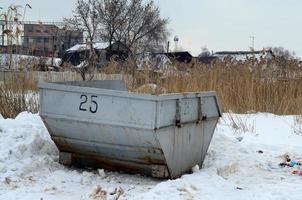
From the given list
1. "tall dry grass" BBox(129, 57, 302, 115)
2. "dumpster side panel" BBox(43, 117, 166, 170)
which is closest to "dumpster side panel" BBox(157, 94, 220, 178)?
"dumpster side panel" BBox(43, 117, 166, 170)

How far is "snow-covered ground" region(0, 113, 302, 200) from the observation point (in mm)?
4598

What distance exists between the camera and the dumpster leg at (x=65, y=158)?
18.9ft

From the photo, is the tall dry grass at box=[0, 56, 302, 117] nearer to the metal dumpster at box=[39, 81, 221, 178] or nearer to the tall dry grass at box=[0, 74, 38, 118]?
the tall dry grass at box=[0, 74, 38, 118]

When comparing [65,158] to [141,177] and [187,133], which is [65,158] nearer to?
[141,177]

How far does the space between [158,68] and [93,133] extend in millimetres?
7023

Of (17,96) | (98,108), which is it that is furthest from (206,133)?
(17,96)

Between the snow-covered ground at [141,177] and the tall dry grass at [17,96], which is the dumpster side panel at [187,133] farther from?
the tall dry grass at [17,96]

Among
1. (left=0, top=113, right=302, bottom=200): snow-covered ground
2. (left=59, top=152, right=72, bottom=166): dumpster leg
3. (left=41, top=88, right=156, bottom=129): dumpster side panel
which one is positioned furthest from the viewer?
(left=59, top=152, right=72, bottom=166): dumpster leg

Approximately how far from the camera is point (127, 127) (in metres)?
5.06

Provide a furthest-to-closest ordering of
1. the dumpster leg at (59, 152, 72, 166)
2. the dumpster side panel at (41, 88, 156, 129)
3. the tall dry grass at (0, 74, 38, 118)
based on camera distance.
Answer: the tall dry grass at (0, 74, 38, 118) < the dumpster leg at (59, 152, 72, 166) < the dumpster side panel at (41, 88, 156, 129)

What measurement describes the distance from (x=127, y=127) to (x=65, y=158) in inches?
44.6

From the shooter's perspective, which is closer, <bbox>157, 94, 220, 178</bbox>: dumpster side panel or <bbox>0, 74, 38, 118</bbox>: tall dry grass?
<bbox>157, 94, 220, 178</bbox>: dumpster side panel

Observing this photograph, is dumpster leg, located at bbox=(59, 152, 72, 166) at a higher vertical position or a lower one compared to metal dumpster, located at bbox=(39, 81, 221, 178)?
lower

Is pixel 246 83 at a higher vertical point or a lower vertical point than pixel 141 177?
higher
